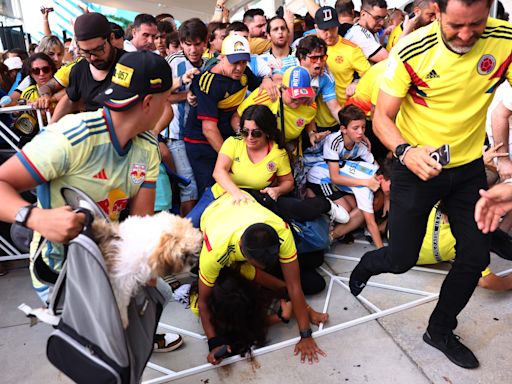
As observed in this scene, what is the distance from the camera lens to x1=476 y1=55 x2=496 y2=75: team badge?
2.00 m

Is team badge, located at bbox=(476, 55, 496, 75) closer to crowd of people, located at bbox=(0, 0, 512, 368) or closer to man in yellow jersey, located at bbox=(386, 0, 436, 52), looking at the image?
crowd of people, located at bbox=(0, 0, 512, 368)

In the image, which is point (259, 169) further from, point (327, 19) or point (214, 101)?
point (327, 19)

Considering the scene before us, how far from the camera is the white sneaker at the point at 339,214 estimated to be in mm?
3895

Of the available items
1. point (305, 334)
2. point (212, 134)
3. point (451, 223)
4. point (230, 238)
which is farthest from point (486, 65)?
point (212, 134)

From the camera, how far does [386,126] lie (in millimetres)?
2141

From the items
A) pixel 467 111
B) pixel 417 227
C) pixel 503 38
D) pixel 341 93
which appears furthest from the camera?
pixel 341 93

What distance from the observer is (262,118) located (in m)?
3.35

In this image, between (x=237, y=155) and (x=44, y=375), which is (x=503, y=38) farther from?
(x=44, y=375)

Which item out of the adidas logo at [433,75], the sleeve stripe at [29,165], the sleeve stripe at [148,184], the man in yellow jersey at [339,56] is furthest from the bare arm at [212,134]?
the sleeve stripe at [29,165]

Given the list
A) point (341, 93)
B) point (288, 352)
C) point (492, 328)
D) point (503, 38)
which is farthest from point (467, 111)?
point (341, 93)

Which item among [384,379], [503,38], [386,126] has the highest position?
[503,38]

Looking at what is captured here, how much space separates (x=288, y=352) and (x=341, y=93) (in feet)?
9.65

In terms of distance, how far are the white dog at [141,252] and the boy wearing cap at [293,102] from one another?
8.44ft

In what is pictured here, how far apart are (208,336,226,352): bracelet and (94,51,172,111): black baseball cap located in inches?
63.0
